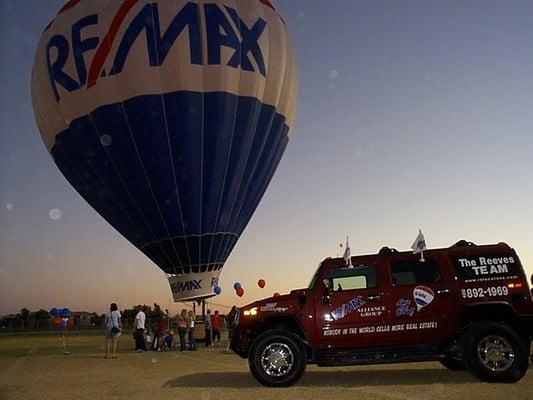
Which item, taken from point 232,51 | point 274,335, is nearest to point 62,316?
point 232,51

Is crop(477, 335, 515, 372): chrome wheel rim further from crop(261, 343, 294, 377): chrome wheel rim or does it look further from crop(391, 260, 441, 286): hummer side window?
→ crop(261, 343, 294, 377): chrome wheel rim

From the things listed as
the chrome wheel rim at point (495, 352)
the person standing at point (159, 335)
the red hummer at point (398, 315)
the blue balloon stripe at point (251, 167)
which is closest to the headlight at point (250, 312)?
the red hummer at point (398, 315)

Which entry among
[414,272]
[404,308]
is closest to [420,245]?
[414,272]

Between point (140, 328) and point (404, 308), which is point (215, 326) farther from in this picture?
point (404, 308)

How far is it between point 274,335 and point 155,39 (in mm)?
15168

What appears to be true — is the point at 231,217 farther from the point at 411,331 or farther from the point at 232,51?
the point at 411,331

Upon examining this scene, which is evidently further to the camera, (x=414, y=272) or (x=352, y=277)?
(x=352, y=277)

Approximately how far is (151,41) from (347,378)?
15.7 m

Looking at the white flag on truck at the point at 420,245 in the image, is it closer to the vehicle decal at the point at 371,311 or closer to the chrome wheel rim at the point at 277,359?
the vehicle decal at the point at 371,311

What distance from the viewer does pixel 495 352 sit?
9.07 metres

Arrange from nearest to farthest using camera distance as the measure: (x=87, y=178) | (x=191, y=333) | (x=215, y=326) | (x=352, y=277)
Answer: (x=352, y=277)
(x=191, y=333)
(x=87, y=178)
(x=215, y=326)

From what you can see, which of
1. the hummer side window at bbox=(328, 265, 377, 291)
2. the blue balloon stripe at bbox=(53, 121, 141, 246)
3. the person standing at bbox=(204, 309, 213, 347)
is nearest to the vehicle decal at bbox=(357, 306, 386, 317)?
the hummer side window at bbox=(328, 265, 377, 291)

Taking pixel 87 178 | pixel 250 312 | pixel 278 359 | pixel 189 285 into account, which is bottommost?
pixel 278 359

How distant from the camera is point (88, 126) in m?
22.1
